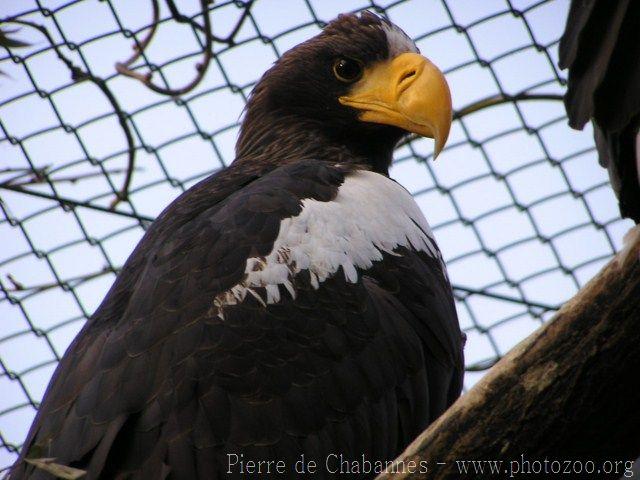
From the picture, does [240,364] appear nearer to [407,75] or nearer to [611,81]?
[611,81]

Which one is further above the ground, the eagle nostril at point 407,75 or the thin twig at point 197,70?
the thin twig at point 197,70

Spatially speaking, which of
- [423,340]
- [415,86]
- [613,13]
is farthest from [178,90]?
[613,13]

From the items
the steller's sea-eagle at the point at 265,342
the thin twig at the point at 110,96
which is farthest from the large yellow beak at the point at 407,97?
the thin twig at the point at 110,96

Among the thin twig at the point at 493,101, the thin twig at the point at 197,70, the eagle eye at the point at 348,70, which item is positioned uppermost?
the thin twig at the point at 197,70

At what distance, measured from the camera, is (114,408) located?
2.56m

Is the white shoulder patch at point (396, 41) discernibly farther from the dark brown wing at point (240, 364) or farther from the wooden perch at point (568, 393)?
the wooden perch at point (568, 393)

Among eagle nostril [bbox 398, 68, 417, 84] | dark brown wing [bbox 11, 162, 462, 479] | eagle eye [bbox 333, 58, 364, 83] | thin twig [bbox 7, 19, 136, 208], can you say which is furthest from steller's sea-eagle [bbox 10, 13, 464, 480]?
thin twig [bbox 7, 19, 136, 208]

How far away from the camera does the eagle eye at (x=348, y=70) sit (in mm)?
3809

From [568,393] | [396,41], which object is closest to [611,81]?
[568,393]

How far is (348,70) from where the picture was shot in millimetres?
3822

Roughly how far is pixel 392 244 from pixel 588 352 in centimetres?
106

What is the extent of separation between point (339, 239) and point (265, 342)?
1.30 feet

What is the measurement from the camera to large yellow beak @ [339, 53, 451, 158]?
3559 mm

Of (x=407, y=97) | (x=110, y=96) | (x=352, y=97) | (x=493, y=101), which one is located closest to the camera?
(x=407, y=97)
